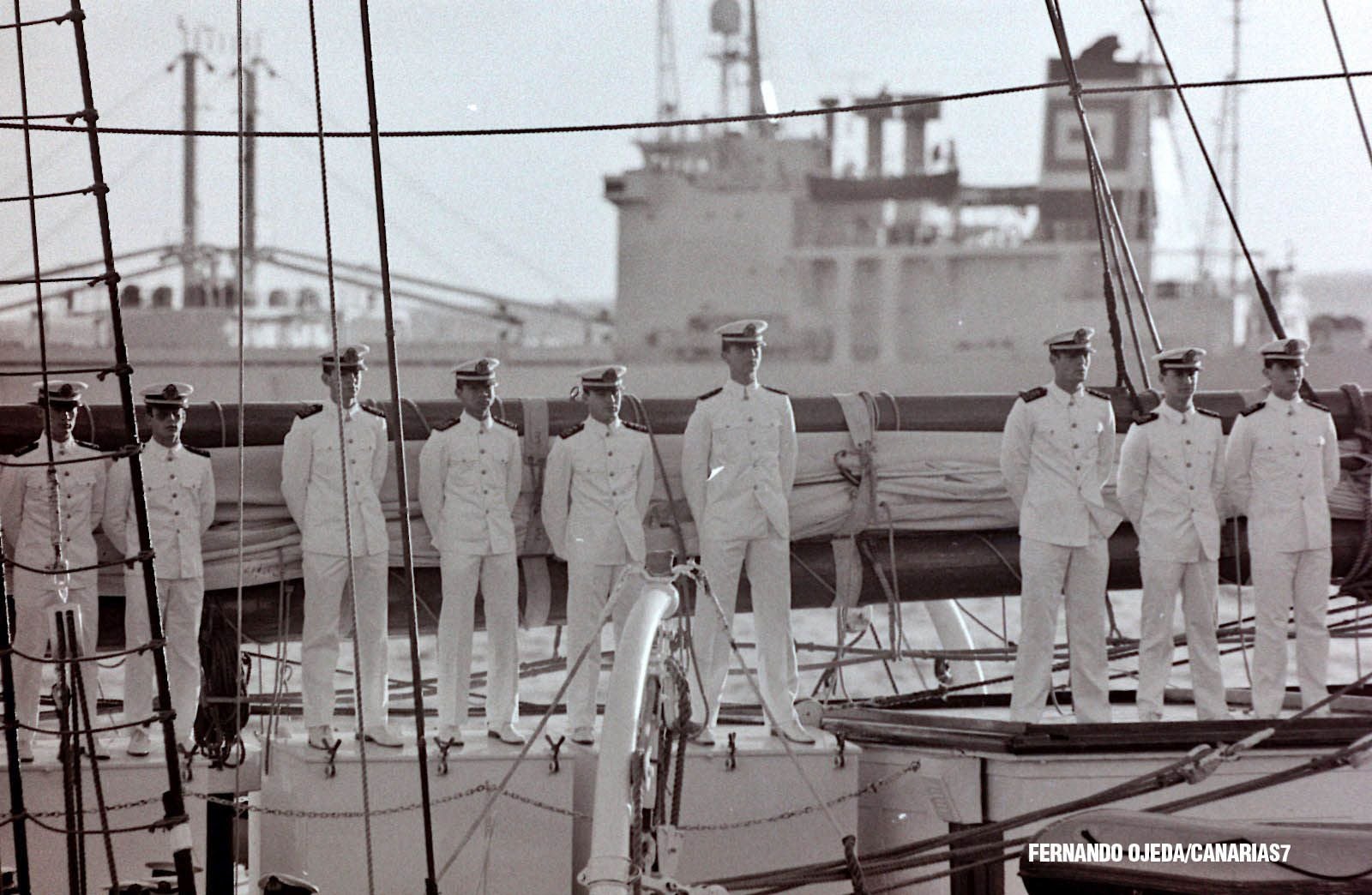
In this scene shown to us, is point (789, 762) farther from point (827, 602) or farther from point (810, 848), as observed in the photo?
point (827, 602)

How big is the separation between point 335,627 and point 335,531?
36 centimetres

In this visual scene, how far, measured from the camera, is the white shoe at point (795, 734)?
680 cm

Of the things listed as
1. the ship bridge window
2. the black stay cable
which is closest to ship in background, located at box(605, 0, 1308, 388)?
the ship bridge window

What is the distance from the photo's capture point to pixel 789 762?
6.71 metres

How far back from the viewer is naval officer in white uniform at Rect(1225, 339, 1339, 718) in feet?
23.4

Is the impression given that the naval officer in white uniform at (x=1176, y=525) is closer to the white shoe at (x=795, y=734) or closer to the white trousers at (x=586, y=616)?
the white shoe at (x=795, y=734)

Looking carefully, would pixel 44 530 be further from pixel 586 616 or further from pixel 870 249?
pixel 870 249

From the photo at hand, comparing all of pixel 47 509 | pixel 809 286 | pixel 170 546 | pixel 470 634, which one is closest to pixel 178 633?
pixel 170 546

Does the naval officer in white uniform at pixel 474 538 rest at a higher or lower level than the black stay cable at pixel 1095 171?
lower

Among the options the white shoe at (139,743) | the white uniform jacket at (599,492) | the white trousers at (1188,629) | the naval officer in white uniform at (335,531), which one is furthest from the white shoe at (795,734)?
the white shoe at (139,743)

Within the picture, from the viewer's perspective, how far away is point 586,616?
6945 millimetres

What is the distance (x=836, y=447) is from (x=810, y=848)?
5.76 feet

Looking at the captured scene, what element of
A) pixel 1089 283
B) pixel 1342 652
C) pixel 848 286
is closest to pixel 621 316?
pixel 848 286

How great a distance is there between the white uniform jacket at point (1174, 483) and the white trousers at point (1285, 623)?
0.96ft
